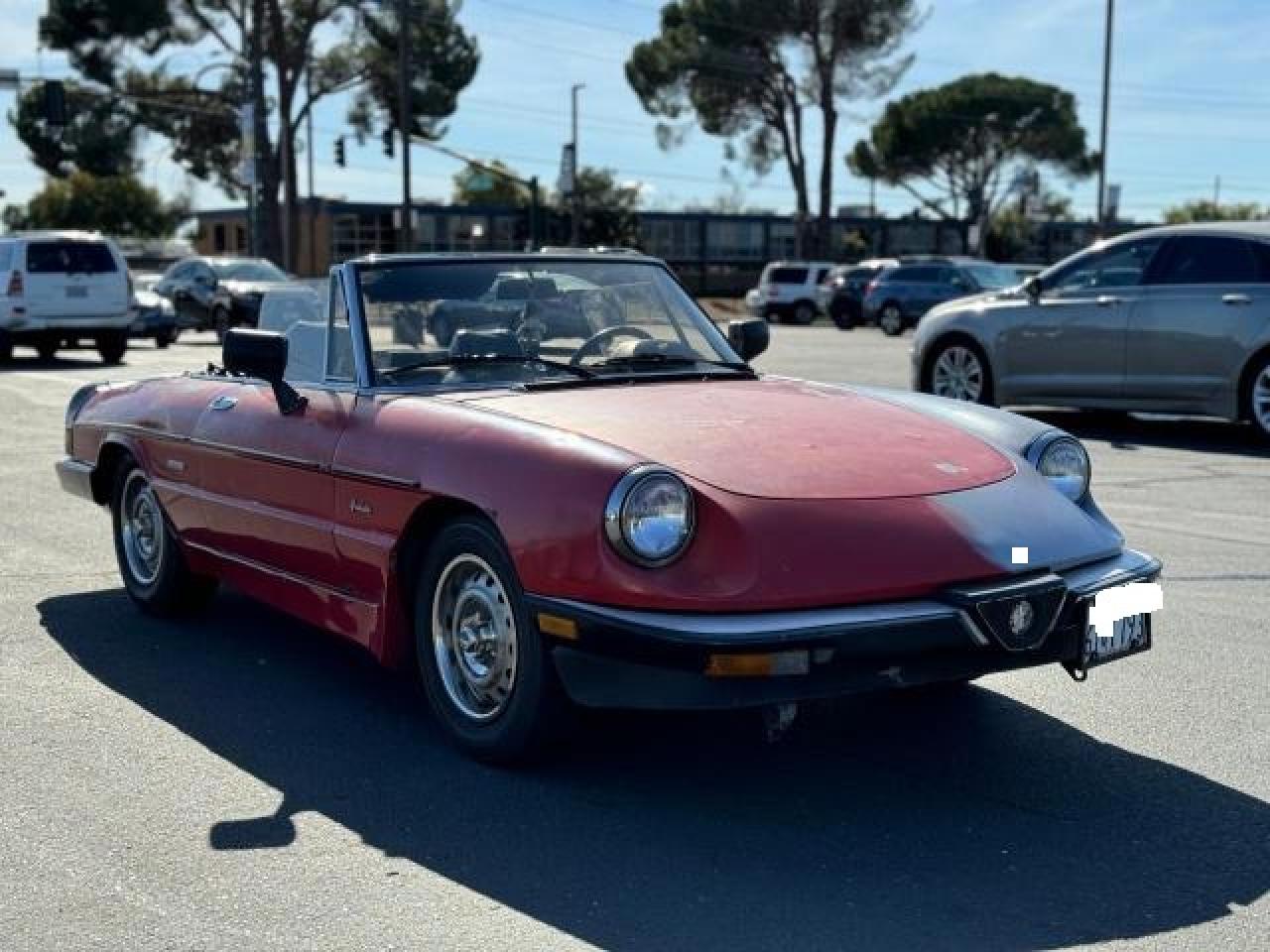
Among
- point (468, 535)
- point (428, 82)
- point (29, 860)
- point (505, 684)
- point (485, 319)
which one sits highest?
point (428, 82)

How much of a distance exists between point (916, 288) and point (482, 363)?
28.5 m

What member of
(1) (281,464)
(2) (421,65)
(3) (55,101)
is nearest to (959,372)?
(1) (281,464)

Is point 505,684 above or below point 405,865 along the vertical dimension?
above

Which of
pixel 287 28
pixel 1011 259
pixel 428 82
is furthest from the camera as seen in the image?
pixel 1011 259

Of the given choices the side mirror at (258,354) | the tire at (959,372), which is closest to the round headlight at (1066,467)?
the side mirror at (258,354)

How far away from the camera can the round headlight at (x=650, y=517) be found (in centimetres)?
393

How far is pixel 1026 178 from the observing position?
201 feet

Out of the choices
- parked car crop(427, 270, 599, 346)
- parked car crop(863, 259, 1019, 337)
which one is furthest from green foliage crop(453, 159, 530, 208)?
parked car crop(427, 270, 599, 346)

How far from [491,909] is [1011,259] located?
229 feet

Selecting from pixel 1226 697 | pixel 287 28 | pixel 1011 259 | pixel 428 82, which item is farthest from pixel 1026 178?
pixel 1226 697

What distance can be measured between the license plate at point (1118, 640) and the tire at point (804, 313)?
37.4m

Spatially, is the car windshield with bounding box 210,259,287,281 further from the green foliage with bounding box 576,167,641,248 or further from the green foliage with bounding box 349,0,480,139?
the green foliage with bounding box 576,167,641,248

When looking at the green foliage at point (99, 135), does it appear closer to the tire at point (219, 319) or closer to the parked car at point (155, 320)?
the tire at point (219, 319)

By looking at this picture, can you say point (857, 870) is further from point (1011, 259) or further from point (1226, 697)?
point (1011, 259)
